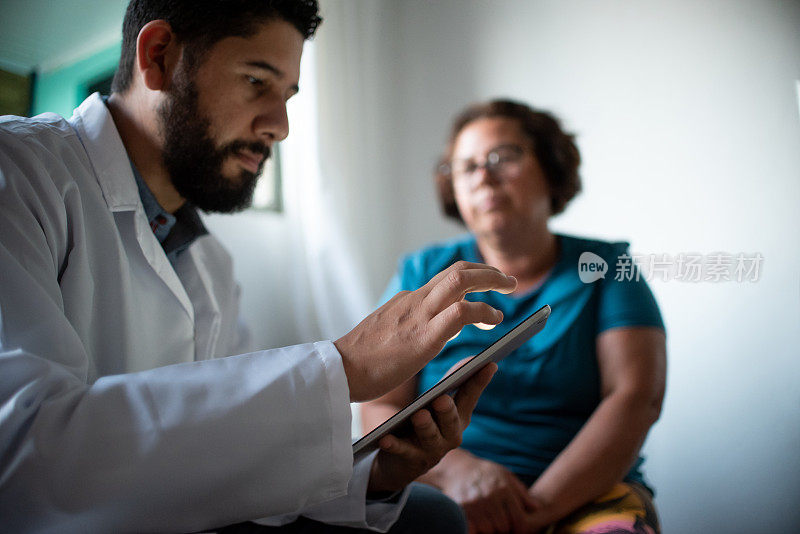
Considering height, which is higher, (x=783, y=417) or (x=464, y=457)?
(x=783, y=417)

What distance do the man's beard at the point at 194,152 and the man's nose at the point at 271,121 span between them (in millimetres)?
18

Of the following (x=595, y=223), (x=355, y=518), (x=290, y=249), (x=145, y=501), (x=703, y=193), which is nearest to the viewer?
(x=145, y=501)

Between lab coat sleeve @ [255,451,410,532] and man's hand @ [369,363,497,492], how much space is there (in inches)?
0.6

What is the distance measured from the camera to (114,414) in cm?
34

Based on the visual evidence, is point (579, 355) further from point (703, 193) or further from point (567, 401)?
point (703, 193)

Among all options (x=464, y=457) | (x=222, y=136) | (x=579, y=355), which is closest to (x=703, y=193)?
(x=579, y=355)

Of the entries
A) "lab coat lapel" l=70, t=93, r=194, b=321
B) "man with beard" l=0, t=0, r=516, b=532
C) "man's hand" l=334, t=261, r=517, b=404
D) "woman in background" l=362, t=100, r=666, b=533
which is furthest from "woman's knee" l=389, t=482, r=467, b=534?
"lab coat lapel" l=70, t=93, r=194, b=321

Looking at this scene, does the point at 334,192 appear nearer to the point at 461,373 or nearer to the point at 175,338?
the point at 175,338

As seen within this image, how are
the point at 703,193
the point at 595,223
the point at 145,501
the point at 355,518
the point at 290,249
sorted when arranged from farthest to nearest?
the point at 290,249, the point at 595,223, the point at 703,193, the point at 355,518, the point at 145,501

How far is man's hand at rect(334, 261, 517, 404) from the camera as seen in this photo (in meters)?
0.36

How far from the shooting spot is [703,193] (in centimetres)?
62

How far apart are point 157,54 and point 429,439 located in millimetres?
475

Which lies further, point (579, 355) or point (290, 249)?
point (290, 249)

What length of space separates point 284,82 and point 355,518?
0.46 m
